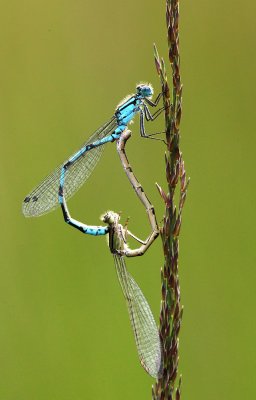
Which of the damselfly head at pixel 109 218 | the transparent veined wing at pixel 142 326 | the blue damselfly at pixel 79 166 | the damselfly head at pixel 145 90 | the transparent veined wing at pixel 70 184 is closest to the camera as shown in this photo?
the transparent veined wing at pixel 142 326

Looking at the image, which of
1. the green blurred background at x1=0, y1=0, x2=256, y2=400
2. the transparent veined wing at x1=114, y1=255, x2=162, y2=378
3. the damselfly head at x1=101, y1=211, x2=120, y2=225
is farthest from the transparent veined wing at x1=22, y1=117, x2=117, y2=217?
the transparent veined wing at x1=114, y1=255, x2=162, y2=378

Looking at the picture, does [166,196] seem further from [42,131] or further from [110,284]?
[42,131]

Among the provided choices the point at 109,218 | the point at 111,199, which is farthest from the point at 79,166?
the point at 109,218

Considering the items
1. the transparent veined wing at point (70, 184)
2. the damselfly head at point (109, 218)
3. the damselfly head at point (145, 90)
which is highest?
the damselfly head at point (145, 90)

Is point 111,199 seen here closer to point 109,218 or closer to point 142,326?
point 109,218

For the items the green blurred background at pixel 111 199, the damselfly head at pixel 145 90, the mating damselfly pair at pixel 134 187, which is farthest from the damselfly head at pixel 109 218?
the damselfly head at pixel 145 90

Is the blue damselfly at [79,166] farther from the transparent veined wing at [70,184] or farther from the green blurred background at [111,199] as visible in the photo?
the green blurred background at [111,199]

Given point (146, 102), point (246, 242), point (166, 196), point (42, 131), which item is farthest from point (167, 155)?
point (42, 131)
